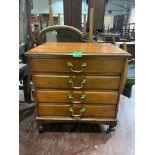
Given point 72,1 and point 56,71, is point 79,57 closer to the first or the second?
point 56,71

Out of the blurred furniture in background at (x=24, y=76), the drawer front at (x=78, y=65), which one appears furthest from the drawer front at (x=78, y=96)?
the blurred furniture in background at (x=24, y=76)

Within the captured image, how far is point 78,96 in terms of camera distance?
0.86 meters

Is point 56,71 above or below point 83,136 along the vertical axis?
above

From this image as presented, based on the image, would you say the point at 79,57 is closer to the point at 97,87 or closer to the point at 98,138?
the point at 97,87

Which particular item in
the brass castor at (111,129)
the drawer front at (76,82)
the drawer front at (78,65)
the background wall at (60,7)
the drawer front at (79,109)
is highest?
the background wall at (60,7)

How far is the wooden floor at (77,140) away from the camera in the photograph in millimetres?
832

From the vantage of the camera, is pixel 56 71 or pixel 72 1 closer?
pixel 56 71

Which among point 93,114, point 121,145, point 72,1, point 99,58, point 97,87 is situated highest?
point 72,1

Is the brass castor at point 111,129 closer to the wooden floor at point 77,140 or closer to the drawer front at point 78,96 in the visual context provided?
the wooden floor at point 77,140
